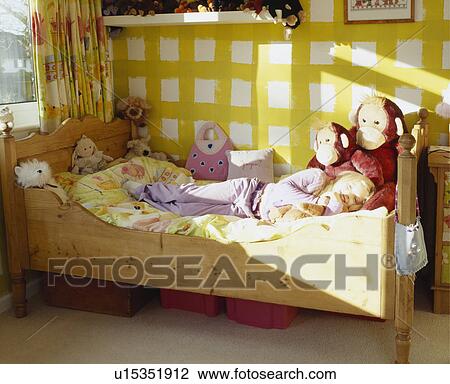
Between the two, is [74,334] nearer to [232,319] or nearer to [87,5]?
[232,319]

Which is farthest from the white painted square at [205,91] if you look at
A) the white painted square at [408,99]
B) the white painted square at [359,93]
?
the white painted square at [408,99]

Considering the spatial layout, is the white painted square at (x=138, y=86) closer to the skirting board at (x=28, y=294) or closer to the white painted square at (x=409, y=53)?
the skirting board at (x=28, y=294)

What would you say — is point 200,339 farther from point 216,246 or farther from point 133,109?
point 133,109

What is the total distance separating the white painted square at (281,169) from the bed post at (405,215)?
1199 mm

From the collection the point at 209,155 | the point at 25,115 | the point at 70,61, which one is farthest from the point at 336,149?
the point at 25,115

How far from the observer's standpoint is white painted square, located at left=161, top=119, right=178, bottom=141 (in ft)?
11.8

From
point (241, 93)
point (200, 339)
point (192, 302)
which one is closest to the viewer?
point (200, 339)

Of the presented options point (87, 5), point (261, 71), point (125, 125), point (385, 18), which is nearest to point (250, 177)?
point (261, 71)

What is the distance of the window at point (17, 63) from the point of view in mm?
2955

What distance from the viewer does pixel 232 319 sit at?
277cm

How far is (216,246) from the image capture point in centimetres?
246

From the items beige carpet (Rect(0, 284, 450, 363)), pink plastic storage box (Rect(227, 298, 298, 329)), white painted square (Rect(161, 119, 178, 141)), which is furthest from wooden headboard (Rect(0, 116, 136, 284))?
pink plastic storage box (Rect(227, 298, 298, 329))

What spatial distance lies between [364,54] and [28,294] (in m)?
2.07
